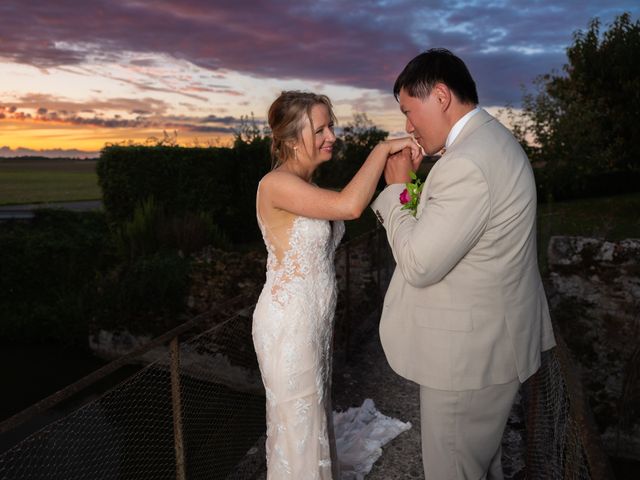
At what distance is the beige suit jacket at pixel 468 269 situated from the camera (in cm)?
185

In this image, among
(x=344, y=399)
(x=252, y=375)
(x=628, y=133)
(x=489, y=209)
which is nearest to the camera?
(x=489, y=209)

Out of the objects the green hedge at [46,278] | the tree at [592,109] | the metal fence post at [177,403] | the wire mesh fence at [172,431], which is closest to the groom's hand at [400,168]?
the metal fence post at [177,403]

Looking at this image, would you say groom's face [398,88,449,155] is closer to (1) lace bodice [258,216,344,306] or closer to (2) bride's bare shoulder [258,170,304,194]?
(2) bride's bare shoulder [258,170,304,194]

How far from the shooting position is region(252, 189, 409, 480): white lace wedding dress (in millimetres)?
2908

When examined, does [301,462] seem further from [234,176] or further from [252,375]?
[234,176]

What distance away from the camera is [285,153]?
9.73 ft

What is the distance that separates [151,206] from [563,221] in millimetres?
14084

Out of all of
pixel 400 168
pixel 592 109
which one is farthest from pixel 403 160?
pixel 592 109

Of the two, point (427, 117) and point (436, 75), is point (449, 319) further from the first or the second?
point (436, 75)

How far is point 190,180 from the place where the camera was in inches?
576

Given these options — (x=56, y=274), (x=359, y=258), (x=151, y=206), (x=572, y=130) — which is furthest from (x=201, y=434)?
(x=572, y=130)

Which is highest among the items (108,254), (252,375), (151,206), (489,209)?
(489,209)

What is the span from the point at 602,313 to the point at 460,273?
7.07 meters

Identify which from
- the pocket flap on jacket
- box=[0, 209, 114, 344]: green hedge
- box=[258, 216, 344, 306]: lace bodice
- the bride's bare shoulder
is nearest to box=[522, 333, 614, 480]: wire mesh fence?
the pocket flap on jacket
